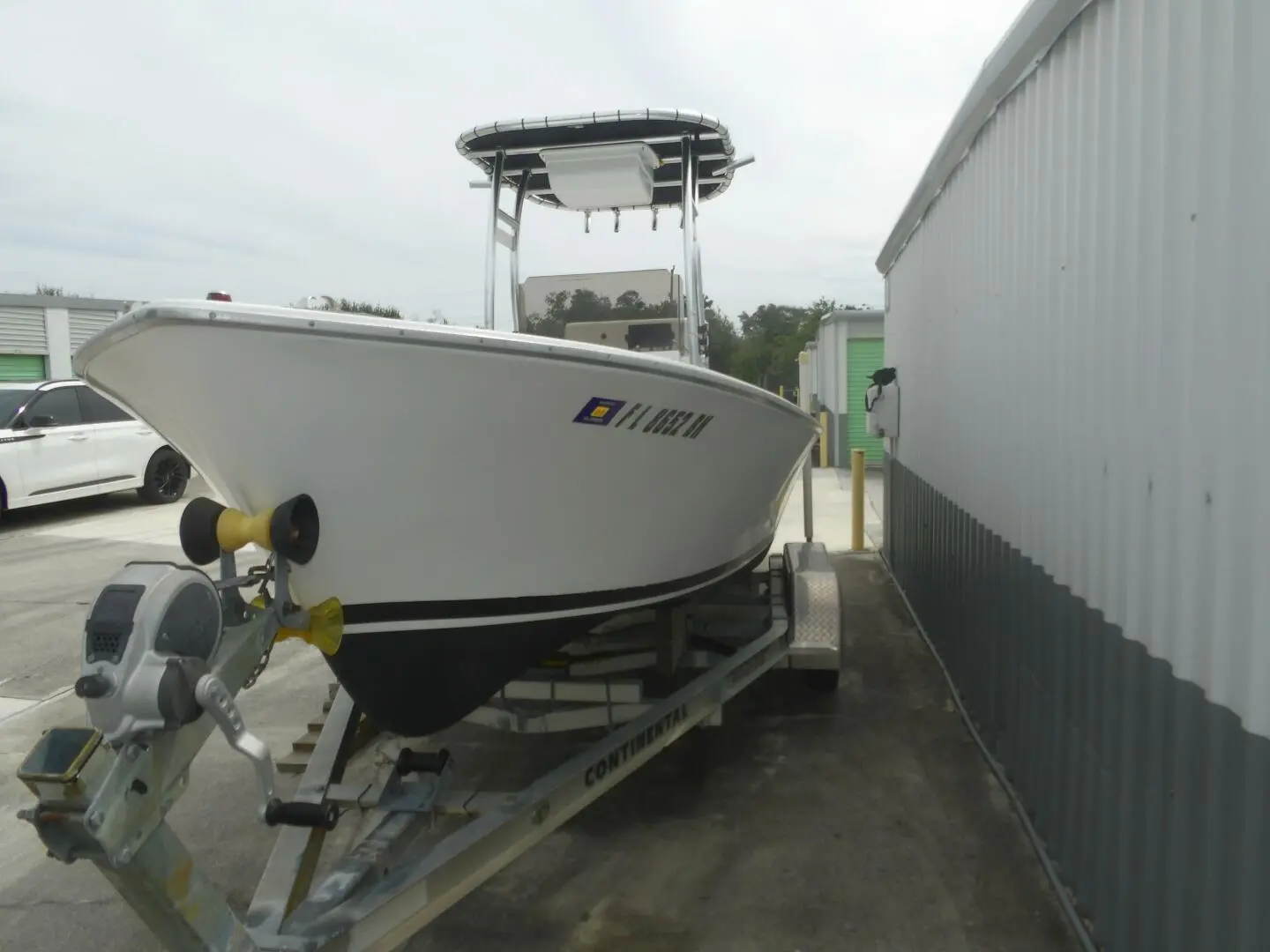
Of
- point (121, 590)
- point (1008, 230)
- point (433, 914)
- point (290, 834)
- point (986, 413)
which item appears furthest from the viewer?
point (986, 413)

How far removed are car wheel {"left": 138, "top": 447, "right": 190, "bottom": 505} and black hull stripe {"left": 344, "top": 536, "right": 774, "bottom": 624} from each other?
10.8 metres

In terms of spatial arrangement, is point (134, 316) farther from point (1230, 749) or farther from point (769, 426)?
point (1230, 749)

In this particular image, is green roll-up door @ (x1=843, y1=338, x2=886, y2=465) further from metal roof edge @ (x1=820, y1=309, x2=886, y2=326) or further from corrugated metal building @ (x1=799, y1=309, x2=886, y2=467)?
metal roof edge @ (x1=820, y1=309, x2=886, y2=326)

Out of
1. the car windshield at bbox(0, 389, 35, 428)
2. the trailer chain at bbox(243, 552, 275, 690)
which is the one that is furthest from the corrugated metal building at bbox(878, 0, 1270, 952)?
the car windshield at bbox(0, 389, 35, 428)

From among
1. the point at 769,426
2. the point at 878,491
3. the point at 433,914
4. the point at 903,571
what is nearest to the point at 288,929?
the point at 433,914

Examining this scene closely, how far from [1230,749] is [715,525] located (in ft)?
6.64

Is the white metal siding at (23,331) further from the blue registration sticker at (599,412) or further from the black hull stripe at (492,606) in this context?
the blue registration sticker at (599,412)

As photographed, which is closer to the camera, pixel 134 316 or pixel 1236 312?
pixel 1236 312

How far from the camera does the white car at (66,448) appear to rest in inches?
402

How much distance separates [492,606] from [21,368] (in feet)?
75.8

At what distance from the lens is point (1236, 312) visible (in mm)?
1806

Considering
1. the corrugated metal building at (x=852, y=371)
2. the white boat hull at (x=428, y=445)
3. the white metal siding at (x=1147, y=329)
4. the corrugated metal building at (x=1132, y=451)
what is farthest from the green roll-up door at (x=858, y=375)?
the white boat hull at (x=428, y=445)

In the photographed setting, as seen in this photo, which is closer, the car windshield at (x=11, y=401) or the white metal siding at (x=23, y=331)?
the car windshield at (x=11, y=401)

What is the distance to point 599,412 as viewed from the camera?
2.64 m
